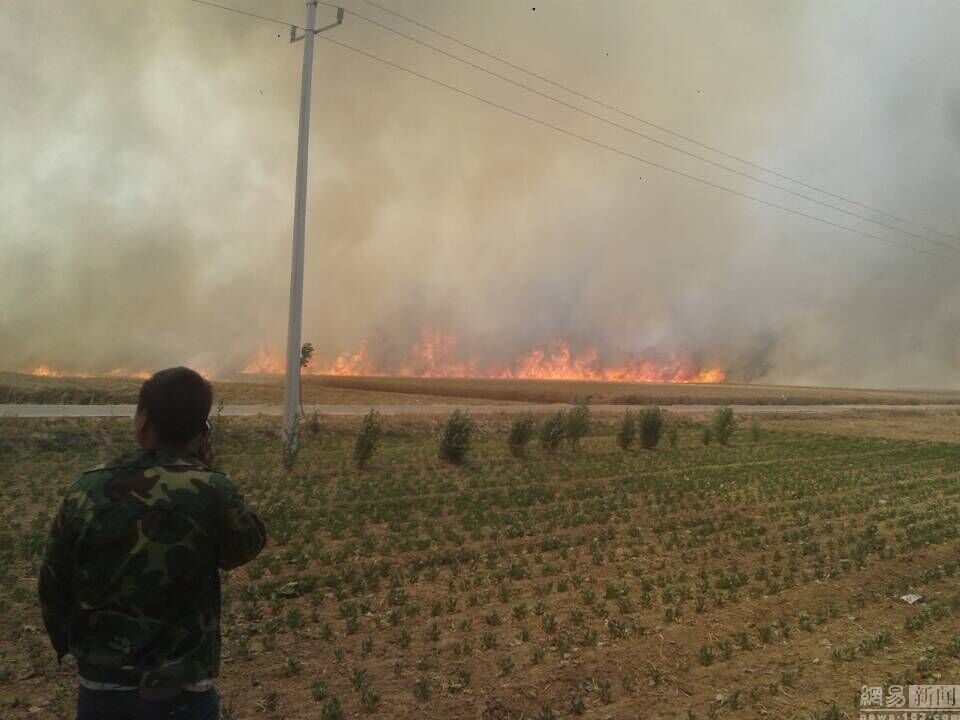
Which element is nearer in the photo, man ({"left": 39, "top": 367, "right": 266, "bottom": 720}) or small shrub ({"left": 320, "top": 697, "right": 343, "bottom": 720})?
man ({"left": 39, "top": 367, "right": 266, "bottom": 720})

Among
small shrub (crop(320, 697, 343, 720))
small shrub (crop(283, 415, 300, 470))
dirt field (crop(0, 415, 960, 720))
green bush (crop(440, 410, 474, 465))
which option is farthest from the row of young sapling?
small shrub (crop(320, 697, 343, 720))

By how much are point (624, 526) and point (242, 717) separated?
839 centimetres

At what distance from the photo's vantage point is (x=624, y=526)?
1229 cm

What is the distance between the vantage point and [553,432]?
902 inches

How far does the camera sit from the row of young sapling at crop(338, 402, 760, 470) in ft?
58.3

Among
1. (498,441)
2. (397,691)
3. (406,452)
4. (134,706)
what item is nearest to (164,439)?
(134,706)

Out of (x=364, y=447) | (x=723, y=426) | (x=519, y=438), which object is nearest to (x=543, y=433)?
(x=519, y=438)

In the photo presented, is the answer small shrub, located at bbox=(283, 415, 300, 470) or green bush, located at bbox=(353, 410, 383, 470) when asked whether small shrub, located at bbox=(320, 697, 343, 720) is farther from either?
green bush, located at bbox=(353, 410, 383, 470)

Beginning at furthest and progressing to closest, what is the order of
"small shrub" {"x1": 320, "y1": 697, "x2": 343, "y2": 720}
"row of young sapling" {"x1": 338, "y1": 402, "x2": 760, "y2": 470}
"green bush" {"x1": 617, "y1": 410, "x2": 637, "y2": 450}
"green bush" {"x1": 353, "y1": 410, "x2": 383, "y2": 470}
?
"green bush" {"x1": 617, "y1": 410, "x2": 637, "y2": 450} < "row of young sapling" {"x1": 338, "y1": 402, "x2": 760, "y2": 470} < "green bush" {"x1": 353, "y1": 410, "x2": 383, "y2": 470} < "small shrub" {"x1": 320, "y1": 697, "x2": 343, "y2": 720}

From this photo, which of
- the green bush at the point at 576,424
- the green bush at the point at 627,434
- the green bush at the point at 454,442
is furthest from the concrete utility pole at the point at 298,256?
the green bush at the point at 627,434

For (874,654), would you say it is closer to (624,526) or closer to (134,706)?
(624,526)

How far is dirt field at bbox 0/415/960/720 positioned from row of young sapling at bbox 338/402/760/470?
985 millimetres

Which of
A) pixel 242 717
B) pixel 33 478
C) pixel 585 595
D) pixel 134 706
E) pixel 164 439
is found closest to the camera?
pixel 134 706

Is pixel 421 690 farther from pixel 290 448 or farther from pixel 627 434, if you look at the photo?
pixel 627 434
